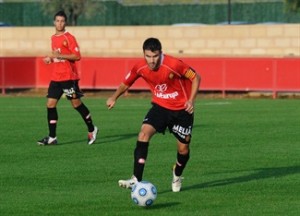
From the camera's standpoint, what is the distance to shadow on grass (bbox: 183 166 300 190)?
13523 mm

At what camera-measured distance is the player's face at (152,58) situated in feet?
39.4

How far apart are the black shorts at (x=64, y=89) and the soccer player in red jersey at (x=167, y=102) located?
6.11 meters

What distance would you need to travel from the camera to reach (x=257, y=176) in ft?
47.3

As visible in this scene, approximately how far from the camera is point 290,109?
28156 mm

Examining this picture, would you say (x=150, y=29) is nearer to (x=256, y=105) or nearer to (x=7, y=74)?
(x=7, y=74)

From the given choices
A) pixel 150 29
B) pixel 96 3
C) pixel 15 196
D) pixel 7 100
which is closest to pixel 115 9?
pixel 96 3

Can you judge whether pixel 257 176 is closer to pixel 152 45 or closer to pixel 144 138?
pixel 144 138

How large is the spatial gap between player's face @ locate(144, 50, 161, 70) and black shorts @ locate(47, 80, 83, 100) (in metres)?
6.85

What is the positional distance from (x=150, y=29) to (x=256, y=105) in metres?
14.2

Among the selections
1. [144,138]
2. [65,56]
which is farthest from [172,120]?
[65,56]

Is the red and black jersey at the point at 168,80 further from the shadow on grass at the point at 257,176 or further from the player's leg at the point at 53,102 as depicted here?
the player's leg at the point at 53,102

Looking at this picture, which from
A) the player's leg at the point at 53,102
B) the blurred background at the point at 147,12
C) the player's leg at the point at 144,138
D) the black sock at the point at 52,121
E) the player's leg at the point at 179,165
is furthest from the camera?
the blurred background at the point at 147,12

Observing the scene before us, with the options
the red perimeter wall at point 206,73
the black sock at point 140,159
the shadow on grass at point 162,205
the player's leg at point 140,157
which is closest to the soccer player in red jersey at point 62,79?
the player's leg at point 140,157

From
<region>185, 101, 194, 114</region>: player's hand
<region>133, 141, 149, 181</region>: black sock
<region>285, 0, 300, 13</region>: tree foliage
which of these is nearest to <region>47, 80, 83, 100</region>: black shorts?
<region>133, 141, 149, 181</region>: black sock
